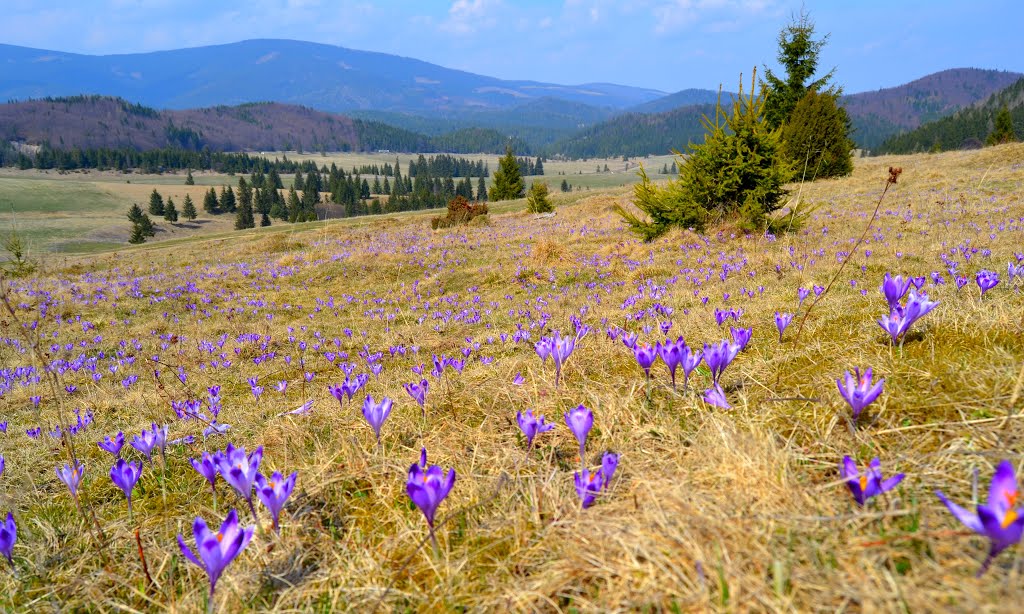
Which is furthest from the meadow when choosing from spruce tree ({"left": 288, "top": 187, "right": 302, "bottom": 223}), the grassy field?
spruce tree ({"left": 288, "top": 187, "right": 302, "bottom": 223})

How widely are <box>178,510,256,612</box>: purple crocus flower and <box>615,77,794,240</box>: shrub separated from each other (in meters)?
12.4

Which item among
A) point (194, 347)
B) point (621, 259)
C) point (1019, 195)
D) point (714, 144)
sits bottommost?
point (194, 347)

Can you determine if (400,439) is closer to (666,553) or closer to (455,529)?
(455,529)

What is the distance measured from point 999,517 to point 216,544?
2.03 m

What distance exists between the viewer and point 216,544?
1529mm

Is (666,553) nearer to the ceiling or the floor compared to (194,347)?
nearer to the ceiling

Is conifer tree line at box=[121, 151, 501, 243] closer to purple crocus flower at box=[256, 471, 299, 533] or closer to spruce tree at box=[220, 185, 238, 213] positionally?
spruce tree at box=[220, 185, 238, 213]

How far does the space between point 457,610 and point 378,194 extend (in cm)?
16900

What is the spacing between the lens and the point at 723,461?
1954 millimetres

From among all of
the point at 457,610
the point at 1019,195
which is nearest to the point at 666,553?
the point at 457,610

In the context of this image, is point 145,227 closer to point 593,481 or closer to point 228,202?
point 228,202

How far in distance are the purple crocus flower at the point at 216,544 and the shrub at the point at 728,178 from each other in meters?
12.4

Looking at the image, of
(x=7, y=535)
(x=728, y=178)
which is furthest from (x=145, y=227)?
(x=7, y=535)

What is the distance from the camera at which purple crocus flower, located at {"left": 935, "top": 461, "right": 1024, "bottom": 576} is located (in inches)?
42.4
